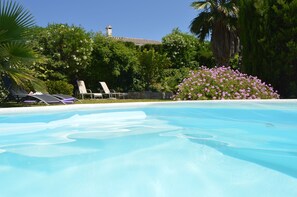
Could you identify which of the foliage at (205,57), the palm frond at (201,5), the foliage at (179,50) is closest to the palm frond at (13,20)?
the palm frond at (201,5)

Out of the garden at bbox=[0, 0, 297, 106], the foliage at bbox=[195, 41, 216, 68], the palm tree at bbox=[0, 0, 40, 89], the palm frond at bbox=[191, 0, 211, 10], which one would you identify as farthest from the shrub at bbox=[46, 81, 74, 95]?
the foliage at bbox=[195, 41, 216, 68]

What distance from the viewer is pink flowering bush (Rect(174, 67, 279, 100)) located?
10578mm

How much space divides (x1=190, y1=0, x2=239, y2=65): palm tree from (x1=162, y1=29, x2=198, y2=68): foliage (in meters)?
4.67

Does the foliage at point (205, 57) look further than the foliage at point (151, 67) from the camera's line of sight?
Yes

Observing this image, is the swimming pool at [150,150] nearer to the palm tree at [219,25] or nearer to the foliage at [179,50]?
the palm tree at [219,25]

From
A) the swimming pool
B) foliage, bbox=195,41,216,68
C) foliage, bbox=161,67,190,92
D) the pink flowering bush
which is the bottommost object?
the swimming pool

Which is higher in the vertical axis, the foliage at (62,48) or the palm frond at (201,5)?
the palm frond at (201,5)

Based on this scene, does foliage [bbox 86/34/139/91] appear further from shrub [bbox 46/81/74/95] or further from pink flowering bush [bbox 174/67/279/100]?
pink flowering bush [bbox 174/67/279/100]

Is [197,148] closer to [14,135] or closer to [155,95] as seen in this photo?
[14,135]

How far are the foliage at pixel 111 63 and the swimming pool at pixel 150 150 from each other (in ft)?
40.4

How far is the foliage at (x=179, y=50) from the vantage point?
2427 cm

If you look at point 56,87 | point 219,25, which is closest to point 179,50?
point 219,25

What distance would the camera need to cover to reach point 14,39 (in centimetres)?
907

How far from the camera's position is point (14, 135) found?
5586 mm
